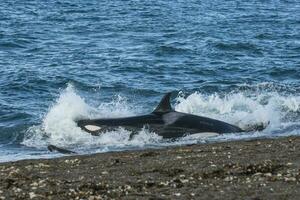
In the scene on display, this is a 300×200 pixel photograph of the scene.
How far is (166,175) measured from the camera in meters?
12.3

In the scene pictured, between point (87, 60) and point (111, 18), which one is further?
point (111, 18)

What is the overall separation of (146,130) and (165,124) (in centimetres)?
53

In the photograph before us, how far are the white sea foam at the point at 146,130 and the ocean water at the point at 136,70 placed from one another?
0.12 feet

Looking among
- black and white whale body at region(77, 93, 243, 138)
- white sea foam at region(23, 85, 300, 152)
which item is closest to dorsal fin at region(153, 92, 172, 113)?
black and white whale body at region(77, 93, 243, 138)

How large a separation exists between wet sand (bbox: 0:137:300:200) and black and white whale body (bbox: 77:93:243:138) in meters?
3.59

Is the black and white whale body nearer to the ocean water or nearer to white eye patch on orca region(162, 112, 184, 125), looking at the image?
white eye patch on orca region(162, 112, 184, 125)

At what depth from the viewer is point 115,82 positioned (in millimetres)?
27922

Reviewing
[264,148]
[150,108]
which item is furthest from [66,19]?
[264,148]

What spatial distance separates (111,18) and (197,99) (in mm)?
23147

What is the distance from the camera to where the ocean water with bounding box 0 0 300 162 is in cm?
2030

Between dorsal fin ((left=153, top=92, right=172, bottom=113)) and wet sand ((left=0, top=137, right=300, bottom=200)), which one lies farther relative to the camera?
dorsal fin ((left=153, top=92, right=172, bottom=113))

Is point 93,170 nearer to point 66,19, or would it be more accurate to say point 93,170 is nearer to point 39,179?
point 39,179

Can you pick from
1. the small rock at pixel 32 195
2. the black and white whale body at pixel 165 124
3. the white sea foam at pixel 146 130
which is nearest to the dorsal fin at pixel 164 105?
the black and white whale body at pixel 165 124

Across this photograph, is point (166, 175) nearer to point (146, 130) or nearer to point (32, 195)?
point (32, 195)
